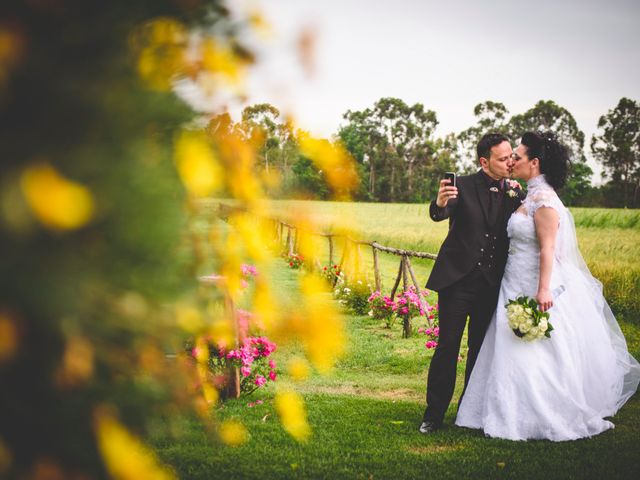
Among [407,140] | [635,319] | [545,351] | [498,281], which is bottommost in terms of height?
[635,319]

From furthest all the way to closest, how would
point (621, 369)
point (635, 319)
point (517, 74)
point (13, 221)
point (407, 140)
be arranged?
1. point (407, 140)
2. point (517, 74)
3. point (635, 319)
4. point (621, 369)
5. point (13, 221)

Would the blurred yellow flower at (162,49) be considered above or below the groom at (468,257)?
above

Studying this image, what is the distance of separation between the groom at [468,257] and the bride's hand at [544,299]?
391 millimetres

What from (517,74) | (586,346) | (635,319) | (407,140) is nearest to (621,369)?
(586,346)

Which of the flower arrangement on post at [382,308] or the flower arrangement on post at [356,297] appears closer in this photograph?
the flower arrangement on post at [382,308]

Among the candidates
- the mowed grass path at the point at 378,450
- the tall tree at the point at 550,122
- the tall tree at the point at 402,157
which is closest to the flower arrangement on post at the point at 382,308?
the mowed grass path at the point at 378,450

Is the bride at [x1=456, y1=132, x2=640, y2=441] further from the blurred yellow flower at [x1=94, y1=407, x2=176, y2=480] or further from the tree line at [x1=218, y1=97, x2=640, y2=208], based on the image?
the tree line at [x1=218, y1=97, x2=640, y2=208]

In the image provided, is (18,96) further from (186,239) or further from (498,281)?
(498,281)

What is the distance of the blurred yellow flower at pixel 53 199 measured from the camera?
0.97 metres

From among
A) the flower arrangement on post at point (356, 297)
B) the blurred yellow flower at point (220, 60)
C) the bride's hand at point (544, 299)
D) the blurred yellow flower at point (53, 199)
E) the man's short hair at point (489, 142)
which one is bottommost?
the flower arrangement on post at point (356, 297)

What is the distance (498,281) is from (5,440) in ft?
14.7

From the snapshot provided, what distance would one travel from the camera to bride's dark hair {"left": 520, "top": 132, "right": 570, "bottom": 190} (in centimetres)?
505

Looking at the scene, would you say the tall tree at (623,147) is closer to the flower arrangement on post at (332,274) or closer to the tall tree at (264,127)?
the flower arrangement on post at (332,274)

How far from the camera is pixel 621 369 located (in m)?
5.30
